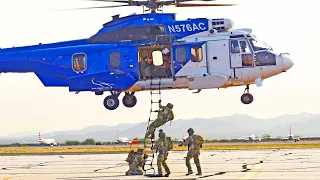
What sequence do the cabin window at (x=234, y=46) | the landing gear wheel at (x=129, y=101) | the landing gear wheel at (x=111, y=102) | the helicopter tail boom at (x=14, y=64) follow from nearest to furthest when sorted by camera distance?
the cabin window at (x=234, y=46)
the landing gear wheel at (x=111, y=102)
the helicopter tail boom at (x=14, y=64)
the landing gear wheel at (x=129, y=101)

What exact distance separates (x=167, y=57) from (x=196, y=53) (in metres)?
1.44

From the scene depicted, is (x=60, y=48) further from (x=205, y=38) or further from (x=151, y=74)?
(x=205, y=38)

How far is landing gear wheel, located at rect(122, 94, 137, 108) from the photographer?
34938mm

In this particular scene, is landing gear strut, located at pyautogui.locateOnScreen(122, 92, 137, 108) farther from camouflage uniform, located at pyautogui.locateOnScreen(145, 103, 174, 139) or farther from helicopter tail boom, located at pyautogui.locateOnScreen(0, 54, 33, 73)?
camouflage uniform, located at pyautogui.locateOnScreen(145, 103, 174, 139)

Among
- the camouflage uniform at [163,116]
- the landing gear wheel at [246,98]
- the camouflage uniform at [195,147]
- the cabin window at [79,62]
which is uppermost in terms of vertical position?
the cabin window at [79,62]

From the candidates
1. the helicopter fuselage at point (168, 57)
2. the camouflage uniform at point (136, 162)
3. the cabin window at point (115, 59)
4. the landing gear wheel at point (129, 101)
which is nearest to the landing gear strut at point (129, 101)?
the landing gear wheel at point (129, 101)

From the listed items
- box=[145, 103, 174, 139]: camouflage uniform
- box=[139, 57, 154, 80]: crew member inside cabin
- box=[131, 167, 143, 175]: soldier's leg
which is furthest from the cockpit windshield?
box=[131, 167, 143, 175]: soldier's leg

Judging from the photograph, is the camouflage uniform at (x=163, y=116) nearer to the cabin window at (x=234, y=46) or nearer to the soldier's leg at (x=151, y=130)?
the soldier's leg at (x=151, y=130)

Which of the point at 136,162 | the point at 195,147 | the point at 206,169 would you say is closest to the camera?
the point at 195,147

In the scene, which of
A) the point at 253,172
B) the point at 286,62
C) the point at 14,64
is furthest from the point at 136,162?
the point at 14,64

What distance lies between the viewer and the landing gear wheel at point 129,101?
115 ft

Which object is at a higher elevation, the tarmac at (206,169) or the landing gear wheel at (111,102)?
the landing gear wheel at (111,102)

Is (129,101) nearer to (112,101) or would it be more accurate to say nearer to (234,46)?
(112,101)

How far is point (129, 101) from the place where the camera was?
34.9 m
